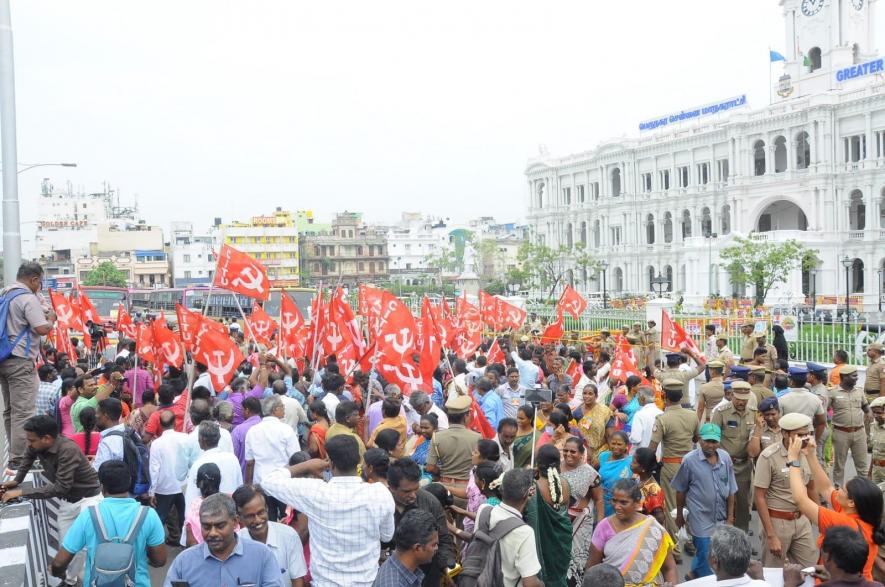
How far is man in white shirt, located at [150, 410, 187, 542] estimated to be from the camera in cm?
688

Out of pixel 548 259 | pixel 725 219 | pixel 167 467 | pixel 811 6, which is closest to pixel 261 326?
pixel 167 467

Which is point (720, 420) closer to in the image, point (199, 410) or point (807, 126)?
point (199, 410)

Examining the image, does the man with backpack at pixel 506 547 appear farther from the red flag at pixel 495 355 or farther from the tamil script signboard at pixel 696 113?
the tamil script signboard at pixel 696 113

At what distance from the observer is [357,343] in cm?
1104

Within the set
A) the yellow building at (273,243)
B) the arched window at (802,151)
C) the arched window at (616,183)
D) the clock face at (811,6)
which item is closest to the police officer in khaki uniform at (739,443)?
the arched window at (802,151)

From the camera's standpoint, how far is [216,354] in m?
9.43

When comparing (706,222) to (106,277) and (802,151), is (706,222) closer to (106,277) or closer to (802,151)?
(802,151)

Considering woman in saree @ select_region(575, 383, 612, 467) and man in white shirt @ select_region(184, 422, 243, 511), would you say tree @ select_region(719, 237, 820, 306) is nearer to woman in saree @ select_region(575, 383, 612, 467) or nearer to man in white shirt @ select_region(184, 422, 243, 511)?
woman in saree @ select_region(575, 383, 612, 467)

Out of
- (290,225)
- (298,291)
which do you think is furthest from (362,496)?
(290,225)

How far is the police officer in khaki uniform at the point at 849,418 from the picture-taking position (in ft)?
28.6

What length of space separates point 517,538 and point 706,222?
54.2 m

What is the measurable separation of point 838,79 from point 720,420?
47.1 meters

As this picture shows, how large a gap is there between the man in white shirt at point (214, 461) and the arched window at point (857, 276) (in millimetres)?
46087

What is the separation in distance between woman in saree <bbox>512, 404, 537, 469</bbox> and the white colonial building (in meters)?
36.0
